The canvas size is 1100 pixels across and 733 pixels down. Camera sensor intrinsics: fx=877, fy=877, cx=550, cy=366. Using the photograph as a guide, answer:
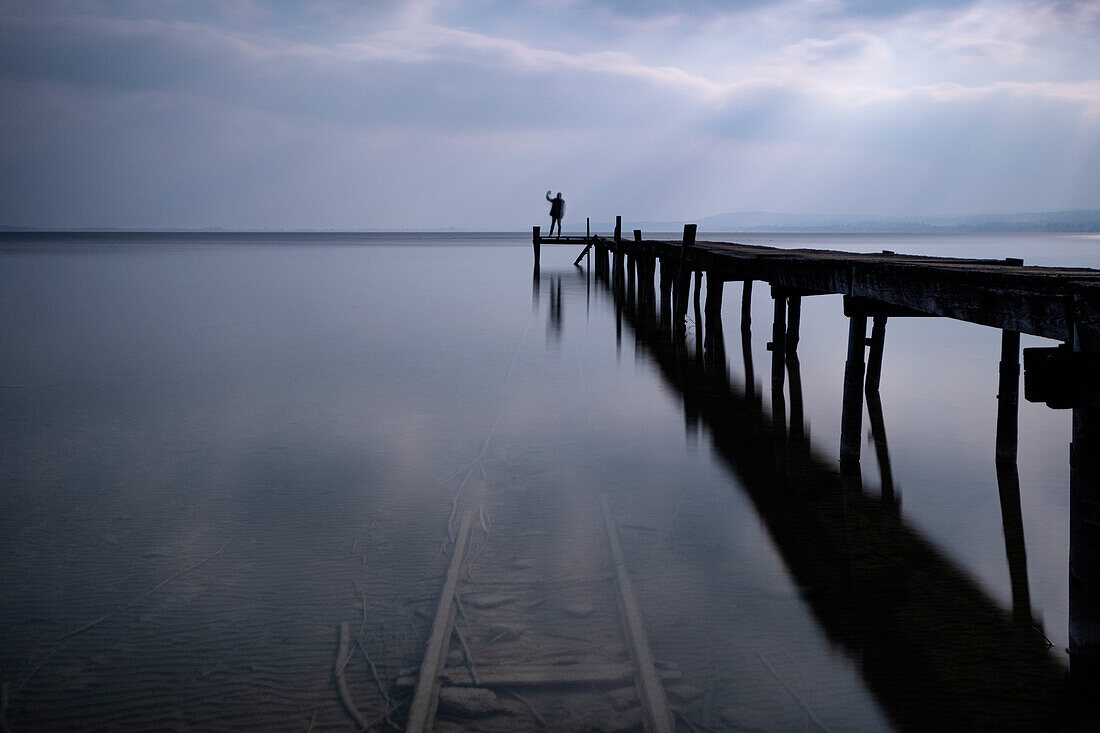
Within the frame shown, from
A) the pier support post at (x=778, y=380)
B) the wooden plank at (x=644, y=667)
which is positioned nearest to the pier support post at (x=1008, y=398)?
the pier support post at (x=778, y=380)

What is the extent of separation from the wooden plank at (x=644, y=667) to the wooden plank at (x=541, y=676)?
0.21 feet

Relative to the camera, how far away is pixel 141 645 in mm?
4445

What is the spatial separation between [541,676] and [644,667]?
1.63 feet

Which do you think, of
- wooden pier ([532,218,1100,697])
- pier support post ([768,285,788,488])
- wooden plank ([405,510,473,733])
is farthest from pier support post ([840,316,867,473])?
wooden plank ([405,510,473,733])

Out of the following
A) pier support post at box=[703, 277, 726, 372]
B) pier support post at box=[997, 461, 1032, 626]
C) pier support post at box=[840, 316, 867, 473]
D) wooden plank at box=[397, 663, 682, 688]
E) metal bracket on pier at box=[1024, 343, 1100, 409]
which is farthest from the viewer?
pier support post at box=[703, 277, 726, 372]

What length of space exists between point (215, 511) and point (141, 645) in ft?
7.29

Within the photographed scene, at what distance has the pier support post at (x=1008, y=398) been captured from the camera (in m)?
7.61

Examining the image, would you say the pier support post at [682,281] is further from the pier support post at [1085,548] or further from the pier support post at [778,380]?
the pier support post at [1085,548]

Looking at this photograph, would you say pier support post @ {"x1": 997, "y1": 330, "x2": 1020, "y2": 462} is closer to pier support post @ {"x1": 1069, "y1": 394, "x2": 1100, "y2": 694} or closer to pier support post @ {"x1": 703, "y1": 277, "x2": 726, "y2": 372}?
pier support post @ {"x1": 1069, "y1": 394, "x2": 1100, "y2": 694}

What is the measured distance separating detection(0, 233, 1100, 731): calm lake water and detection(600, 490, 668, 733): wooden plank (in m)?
0.09

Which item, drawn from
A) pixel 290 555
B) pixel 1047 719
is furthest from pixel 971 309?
pixel 290 555

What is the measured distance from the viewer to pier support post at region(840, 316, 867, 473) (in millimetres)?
7758

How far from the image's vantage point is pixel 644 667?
4.17 meters

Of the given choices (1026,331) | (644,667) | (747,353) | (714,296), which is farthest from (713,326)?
(644,667)
